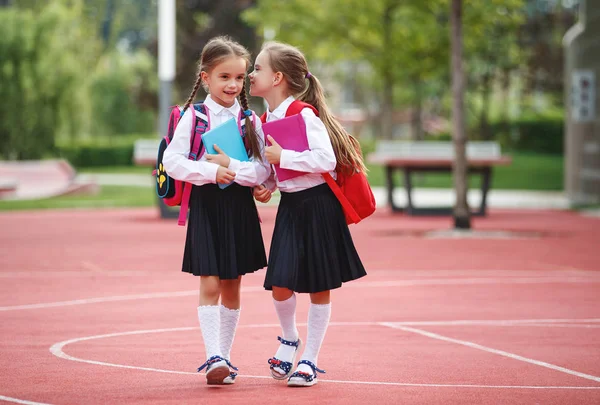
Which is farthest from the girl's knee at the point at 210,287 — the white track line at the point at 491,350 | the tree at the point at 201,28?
the tree at the point at 201,28

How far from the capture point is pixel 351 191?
6715 mm

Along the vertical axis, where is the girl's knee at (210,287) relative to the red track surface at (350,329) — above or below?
above

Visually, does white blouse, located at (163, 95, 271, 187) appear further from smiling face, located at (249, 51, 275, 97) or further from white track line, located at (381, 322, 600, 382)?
white track line, located at (381, 322, 600, 382)

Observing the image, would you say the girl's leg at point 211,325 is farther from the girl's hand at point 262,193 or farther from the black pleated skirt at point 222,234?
the girl's hand at point 262,193

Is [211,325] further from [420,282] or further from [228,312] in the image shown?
[420,282]

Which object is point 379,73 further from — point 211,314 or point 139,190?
point 211,314

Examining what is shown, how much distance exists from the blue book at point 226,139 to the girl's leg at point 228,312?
586 mm

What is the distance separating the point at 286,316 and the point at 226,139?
39.9 inches

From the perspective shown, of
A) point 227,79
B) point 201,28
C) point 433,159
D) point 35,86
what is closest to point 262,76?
point 227,79

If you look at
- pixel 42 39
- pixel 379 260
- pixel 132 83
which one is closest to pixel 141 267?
pixel 379 260

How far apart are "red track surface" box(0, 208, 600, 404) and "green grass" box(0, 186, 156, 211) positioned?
11816 millimetres

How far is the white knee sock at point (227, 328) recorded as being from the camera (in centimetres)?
677

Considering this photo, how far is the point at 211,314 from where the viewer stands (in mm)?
6566

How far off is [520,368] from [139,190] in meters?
31.4
